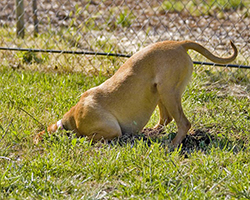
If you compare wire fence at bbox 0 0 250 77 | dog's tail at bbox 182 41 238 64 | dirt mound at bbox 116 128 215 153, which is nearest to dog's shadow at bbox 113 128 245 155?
dirt mound at bbox 116 128 215 153

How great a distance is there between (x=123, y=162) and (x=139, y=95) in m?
0.75

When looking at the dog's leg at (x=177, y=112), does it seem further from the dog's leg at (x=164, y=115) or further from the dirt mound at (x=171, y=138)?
the dog's leg at (x=164, y=115)

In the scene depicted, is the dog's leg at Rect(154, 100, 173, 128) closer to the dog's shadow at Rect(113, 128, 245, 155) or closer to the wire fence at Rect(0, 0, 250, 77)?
the dog's shadow at Rect(113, 128, 245, 155)

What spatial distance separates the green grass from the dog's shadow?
0.02m

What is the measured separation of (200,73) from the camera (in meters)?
5.43

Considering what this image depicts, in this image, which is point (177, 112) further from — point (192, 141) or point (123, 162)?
point (123, 162)

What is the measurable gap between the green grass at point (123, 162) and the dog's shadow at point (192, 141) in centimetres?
2

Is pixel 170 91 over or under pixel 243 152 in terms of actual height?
over

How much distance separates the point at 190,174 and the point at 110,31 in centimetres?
457

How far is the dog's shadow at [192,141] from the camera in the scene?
11.9ft

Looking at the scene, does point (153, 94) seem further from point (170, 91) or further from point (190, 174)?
point (190, 174)

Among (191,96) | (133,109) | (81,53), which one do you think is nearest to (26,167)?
(133,109)

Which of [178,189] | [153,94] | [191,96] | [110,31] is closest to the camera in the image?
[178,189]

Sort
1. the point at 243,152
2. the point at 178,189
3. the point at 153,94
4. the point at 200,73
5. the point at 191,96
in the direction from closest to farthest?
the point at 178,189 < the point at 243,152 < the point at 153,94 < the point at 191,96 < the point at 200,73
